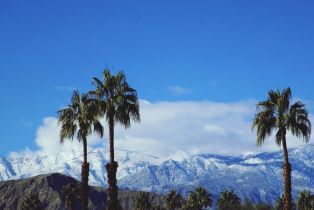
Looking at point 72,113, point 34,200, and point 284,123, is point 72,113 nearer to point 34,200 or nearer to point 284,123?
point 284,123

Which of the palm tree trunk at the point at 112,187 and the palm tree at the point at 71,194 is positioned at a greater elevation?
the palm tree at the point at 71,194

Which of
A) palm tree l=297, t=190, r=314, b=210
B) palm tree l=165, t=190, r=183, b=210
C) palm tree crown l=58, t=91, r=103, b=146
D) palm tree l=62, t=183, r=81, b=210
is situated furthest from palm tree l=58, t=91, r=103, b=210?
palm tree l=165, t=190, r=183, b=210

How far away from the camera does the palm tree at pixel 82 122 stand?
1757 inches

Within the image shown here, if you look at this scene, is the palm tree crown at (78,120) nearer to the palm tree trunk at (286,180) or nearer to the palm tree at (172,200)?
the palm tree trunk at (286,180)

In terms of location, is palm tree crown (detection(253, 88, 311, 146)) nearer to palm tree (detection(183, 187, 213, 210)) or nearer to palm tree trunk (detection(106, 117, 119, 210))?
palm tree trunk (detection(106, 117, 119, 210))

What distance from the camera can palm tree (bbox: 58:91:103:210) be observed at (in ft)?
146

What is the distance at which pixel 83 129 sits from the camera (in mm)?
46969

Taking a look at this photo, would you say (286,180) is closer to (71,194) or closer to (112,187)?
(112,187)

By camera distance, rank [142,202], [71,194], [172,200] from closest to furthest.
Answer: [71,194] < [172,200] < [142,202]

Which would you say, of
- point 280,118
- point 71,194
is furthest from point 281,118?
point 71,194

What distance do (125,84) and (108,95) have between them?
144 centimetres

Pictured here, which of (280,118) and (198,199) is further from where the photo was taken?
(198,199)

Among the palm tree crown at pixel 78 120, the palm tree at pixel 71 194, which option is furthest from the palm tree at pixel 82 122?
the palm tree at pixel 71 194

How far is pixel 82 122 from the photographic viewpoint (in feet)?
155
